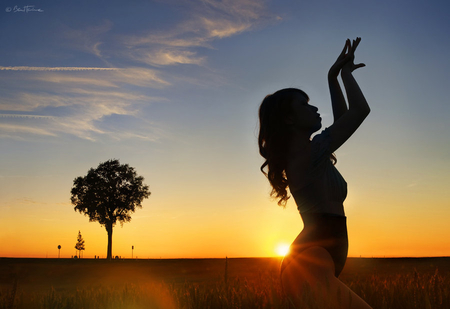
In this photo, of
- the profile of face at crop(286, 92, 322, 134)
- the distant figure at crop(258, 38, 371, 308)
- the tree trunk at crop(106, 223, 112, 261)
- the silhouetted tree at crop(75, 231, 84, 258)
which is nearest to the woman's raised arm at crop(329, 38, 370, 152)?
the distant figure at crop(258, 38, 371, 308)

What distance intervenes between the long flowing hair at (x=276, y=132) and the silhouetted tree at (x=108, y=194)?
54974 millimetres

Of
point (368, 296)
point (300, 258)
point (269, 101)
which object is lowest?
point (368, 296)

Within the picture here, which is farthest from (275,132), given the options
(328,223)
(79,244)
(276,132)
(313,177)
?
(79,244)

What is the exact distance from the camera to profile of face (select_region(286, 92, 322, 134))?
3229mm

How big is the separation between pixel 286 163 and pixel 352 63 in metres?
1.10

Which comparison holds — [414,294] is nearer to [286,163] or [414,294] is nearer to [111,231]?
[286,163]

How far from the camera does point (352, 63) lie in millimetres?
3424

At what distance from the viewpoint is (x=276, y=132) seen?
10.6ft

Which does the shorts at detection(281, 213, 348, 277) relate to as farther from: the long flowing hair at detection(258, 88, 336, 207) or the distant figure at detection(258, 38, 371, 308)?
the long flowing hair at detection(258, 88, 336, 207)

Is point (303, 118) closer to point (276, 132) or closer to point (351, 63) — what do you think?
point (276, 132)

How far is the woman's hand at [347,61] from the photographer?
3373 millimetres

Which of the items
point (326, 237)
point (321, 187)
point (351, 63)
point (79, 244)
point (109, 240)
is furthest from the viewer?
point (79, 244)

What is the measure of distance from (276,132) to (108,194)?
5550 centimetres

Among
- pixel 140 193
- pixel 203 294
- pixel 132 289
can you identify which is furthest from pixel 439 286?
pixel 140 193
